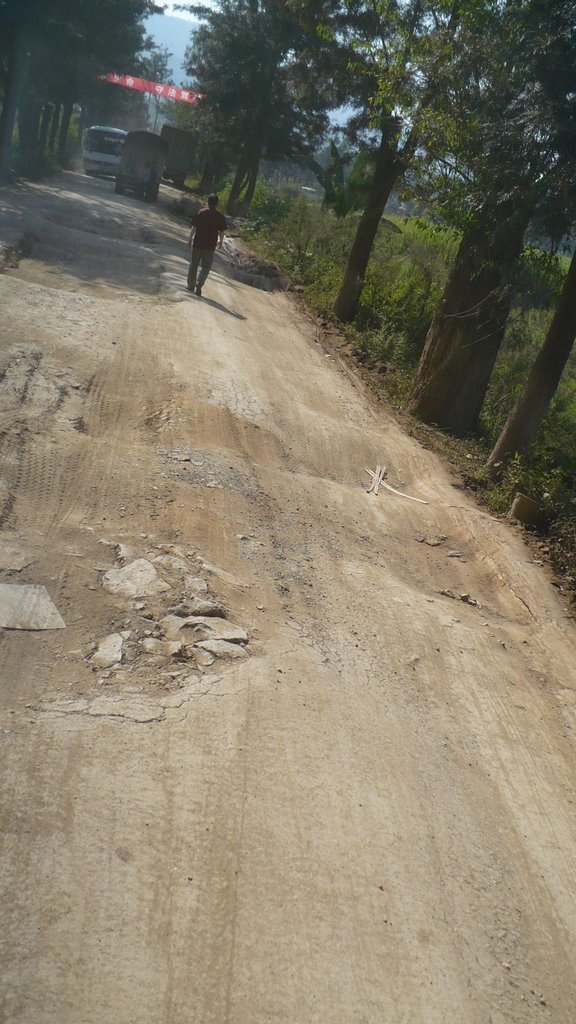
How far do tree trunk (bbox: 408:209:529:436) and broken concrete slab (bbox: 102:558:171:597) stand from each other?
6.42m

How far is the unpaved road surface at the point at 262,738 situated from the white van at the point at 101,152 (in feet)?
109

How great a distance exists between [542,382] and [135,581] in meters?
5.47

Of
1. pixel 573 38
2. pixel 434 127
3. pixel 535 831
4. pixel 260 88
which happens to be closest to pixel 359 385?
pixel 434 127

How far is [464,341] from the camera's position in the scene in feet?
36.6

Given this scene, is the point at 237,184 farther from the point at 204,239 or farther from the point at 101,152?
the point at 204,239

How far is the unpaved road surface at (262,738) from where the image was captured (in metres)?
3.26

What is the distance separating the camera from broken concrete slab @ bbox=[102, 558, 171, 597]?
525 centimetres

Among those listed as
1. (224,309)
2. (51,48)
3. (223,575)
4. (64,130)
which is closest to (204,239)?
(224,309)

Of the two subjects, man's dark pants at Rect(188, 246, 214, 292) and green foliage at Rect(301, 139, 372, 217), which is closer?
man's dark pants at Rect(188, 246, 214, 292)

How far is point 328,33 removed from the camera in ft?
48.3

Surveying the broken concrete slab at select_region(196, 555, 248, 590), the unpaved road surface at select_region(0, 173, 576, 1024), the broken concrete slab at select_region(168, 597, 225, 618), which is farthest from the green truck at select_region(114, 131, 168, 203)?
the broken concrete slab at select_region(168, 597, 225, 618)

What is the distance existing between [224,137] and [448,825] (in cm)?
3354

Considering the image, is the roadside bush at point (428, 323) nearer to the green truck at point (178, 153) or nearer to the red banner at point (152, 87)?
the green truck at point (178, 153)

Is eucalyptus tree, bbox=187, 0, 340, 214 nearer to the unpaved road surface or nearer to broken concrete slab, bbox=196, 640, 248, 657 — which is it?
the unpaved road surface
